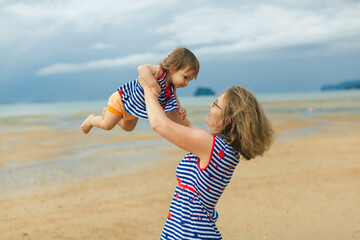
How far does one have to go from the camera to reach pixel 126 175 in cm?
999

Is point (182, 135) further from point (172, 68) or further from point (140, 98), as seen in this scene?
point (172, 68)

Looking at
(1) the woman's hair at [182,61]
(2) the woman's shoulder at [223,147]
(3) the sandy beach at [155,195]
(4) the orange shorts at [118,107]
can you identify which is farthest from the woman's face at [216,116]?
(3) the sandy beach at [155,195]

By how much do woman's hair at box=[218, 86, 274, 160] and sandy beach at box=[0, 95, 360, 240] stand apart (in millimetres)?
2039

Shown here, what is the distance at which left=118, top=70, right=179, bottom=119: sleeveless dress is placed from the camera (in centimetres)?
326

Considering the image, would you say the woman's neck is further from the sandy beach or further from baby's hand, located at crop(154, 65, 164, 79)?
the sandy beach

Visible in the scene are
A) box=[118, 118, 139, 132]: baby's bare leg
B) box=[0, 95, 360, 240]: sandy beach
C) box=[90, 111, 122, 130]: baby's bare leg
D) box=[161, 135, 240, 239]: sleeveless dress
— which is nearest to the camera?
box=[161, 135, 240, 239]: sleeveless dress

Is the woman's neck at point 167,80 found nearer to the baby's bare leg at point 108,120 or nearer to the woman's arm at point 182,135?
the baby's bare leg at point 108,120

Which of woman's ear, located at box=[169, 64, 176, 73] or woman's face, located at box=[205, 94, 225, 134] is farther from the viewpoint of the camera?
woman's ear, located at box=[169, 64, 176, 73]

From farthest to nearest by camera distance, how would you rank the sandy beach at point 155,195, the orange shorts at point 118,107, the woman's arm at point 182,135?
the sandy beach at point 155,195 → the orange shorts at point 118,107 → the woman's arm at point 182,135

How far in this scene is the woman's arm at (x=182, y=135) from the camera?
7.35ft

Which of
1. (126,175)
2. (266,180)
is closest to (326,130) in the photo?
(266,180)

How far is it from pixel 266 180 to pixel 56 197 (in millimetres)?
4587

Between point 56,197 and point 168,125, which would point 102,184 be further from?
point 168,125

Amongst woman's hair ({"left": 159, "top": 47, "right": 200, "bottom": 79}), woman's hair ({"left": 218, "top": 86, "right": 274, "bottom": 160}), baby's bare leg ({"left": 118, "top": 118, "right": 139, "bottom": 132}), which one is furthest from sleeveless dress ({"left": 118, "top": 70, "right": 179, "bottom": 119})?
woman's hair ({"left": 218, "top": 86, "right": 274, "bottom": 160})
